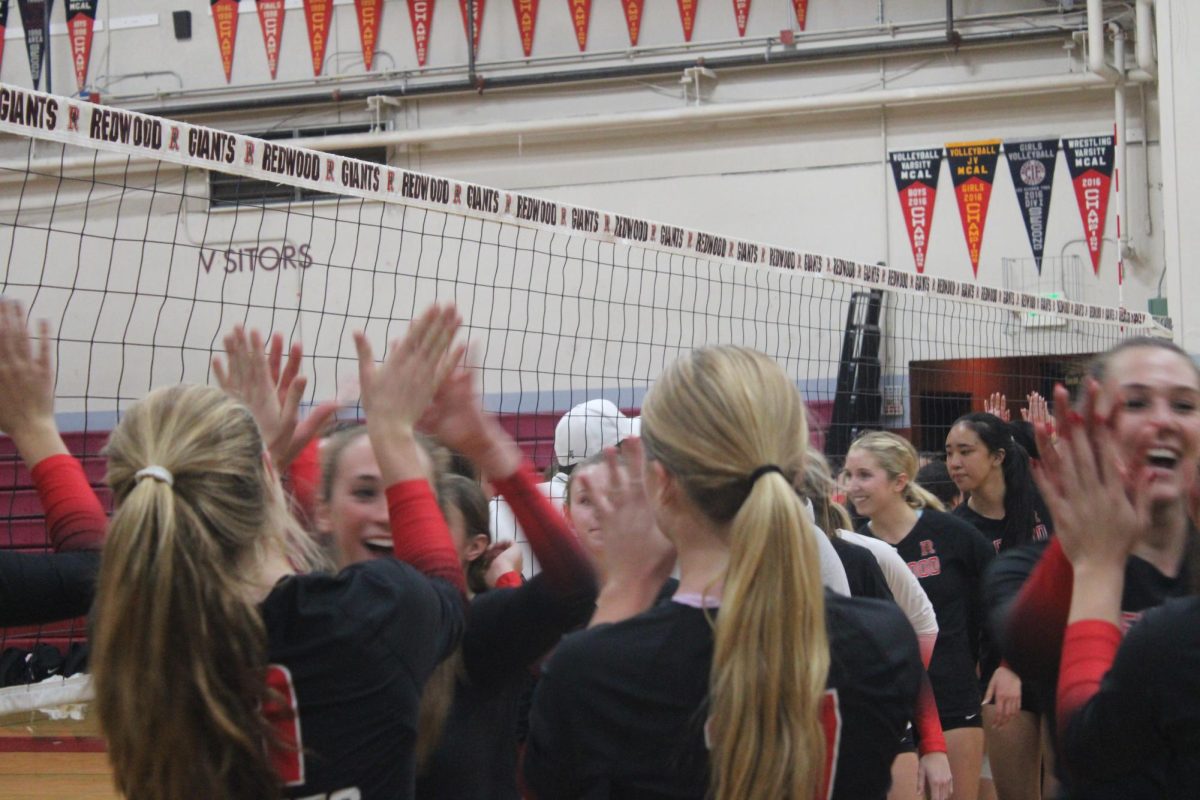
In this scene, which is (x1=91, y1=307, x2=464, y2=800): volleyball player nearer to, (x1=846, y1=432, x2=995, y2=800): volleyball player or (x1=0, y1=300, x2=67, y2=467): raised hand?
(x1=0, y1=300, x2=67, y2=467): raised hand

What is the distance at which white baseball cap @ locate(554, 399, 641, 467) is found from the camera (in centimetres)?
480

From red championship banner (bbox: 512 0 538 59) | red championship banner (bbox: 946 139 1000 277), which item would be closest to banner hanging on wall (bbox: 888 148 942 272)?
red championship banner (bbox: 946 139 1000 277)

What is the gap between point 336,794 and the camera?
1.80 metres

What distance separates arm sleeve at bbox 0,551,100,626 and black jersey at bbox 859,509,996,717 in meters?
3.52

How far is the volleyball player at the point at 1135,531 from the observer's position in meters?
1.84

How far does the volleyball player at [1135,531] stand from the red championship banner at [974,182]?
29.9ft

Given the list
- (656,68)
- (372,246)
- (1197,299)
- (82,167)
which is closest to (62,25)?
(82,167)

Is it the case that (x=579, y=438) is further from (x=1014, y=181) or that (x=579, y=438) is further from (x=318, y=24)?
(x=318, y=24)

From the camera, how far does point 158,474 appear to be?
174 cm

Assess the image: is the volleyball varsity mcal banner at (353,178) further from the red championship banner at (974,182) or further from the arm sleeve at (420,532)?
the red championship banner at (974,182)

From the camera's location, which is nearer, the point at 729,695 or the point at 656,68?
the point at 729,695

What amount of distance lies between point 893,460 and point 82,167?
9689 millimetres

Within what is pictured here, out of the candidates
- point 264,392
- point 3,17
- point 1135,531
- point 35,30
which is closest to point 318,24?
point 35,30

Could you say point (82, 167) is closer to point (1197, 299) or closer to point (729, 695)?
point (1197, 299)
